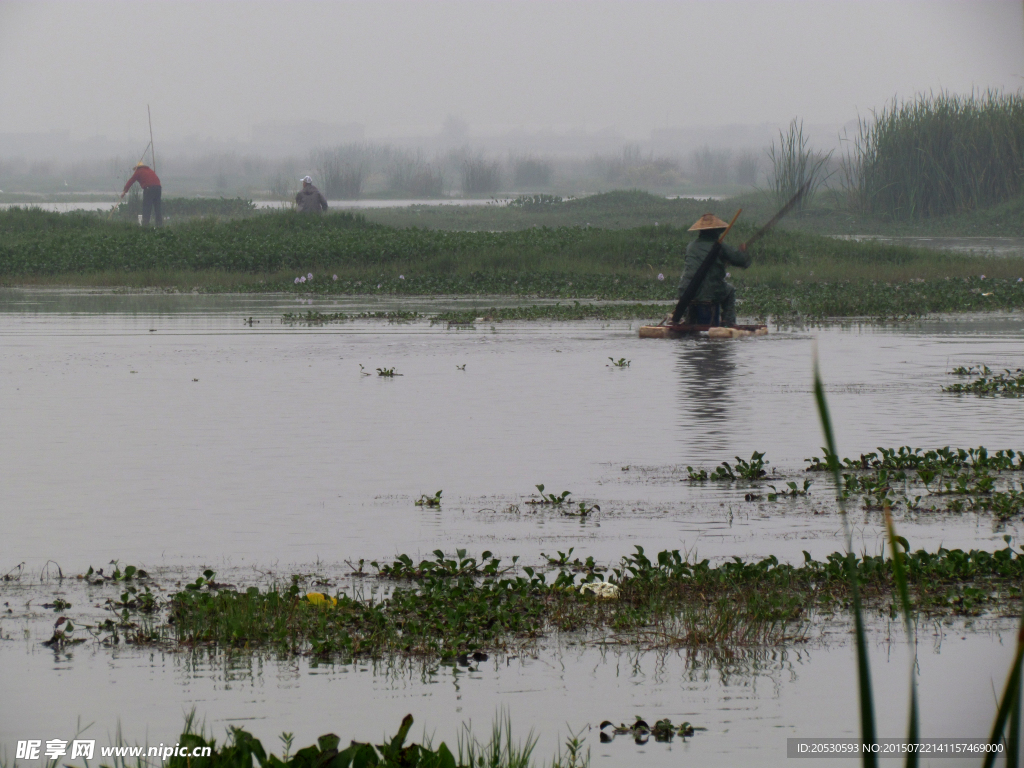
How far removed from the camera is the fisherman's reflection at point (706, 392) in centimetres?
1177

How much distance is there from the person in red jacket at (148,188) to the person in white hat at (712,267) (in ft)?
77.7

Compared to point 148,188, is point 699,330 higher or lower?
lower

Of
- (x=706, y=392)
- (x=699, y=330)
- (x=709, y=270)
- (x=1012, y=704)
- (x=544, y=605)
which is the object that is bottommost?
(x=544, y=605)

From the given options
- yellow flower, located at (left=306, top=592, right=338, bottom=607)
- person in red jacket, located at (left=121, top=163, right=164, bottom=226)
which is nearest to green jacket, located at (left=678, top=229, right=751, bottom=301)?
yellow flower, located at (left=306, top=592, right=338, bottom=607)

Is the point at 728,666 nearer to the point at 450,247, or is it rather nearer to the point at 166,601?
the point at 166,601

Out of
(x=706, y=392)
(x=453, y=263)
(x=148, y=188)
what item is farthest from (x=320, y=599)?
(x=148, y=188)

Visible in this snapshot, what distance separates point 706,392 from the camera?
14.6 meters

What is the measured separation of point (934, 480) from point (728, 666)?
4316 millimetres

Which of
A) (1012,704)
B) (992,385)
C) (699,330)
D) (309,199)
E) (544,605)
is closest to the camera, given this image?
(1012,704)

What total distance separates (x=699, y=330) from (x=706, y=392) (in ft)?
20.8

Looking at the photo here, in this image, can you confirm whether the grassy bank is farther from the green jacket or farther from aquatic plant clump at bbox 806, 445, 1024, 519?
aquatic plant clump at bbox 806, 445, 1024, 519

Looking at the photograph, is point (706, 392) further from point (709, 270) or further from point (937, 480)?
point (709, 270)

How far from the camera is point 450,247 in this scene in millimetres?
33062

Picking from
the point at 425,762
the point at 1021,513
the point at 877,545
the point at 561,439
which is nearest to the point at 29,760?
the point at 425,762
